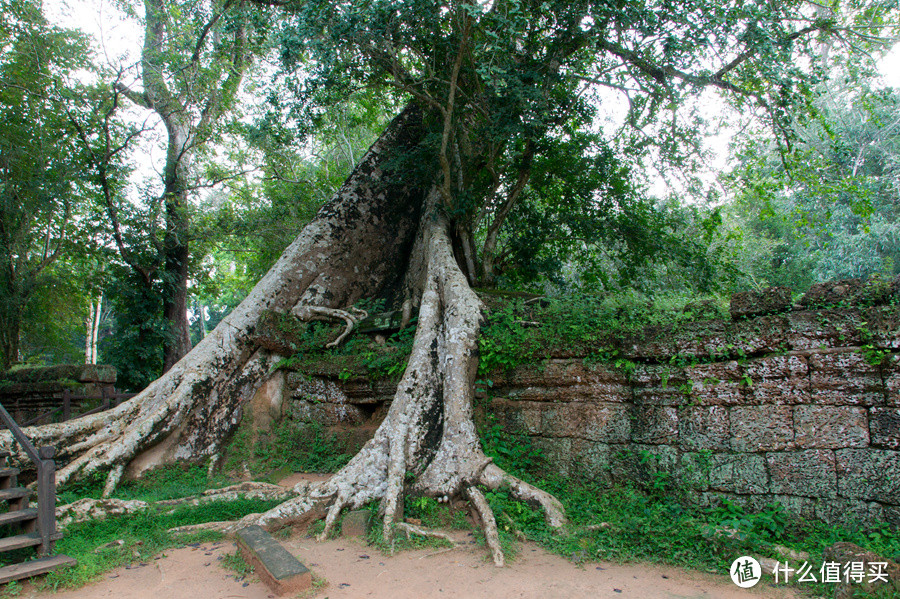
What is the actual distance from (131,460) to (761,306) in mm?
5525

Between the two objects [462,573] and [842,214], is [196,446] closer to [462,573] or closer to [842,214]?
[462,573]

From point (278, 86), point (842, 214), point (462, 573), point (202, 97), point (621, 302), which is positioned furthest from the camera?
point (842, 214)

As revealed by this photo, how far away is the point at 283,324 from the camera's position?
625 cm

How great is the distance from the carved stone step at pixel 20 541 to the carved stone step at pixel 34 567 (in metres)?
0.11

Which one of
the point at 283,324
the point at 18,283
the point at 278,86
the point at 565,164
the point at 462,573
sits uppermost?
the point at 278,86

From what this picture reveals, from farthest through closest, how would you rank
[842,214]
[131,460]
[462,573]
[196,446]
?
[842,214], [196,446], [131,460], [462,573]

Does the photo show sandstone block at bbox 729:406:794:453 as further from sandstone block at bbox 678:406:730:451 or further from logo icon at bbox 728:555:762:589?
logo icon at bbox 728:555:762:589

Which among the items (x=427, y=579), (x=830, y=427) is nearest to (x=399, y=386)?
(x=427, y=579)

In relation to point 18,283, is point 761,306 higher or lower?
lower

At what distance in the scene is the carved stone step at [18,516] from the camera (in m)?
3.01

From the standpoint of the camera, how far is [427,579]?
297 cm

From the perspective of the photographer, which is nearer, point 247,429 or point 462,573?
point 462,573

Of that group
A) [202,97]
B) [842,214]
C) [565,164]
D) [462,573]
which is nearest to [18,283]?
[202,97]

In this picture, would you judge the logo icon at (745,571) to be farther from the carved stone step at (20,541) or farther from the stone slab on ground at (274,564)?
the carved stone step at (20,541)
